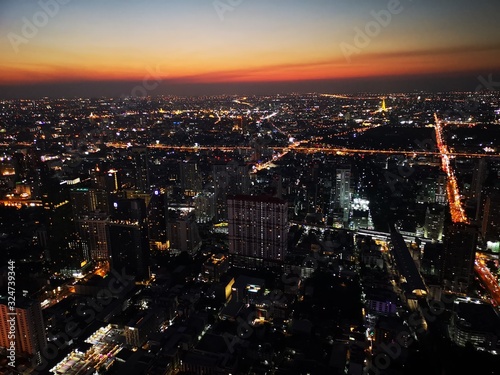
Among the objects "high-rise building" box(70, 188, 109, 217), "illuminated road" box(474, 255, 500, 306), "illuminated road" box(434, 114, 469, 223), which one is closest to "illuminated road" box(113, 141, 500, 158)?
"illuminated road" box(434, 114, 469, 223)

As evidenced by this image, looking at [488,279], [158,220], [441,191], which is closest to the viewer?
[488,279]

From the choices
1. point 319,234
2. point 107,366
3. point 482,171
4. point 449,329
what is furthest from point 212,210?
point 482,171

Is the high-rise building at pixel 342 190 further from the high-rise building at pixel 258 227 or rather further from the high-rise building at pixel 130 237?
the high-rise building at pixel 130 237

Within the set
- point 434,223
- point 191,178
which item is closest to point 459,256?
point 434,223

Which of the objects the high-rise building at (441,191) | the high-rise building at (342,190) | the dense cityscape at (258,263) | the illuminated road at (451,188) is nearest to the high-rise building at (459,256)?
the dense cityscape at (258,263)

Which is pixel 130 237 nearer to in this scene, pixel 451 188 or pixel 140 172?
pixel 140 172

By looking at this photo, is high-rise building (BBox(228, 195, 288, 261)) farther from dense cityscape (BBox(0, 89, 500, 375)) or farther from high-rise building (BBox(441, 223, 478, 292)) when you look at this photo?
high-rise building (BBox(441, 223, 478, 292))
